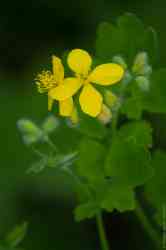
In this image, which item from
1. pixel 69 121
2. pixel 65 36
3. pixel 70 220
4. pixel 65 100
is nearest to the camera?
pixel 65 100

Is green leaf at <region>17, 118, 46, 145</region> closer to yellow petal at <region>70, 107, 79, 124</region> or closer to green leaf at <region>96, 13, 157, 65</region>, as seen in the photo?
yellow petal at <region>70, 107, 79, 124</region>

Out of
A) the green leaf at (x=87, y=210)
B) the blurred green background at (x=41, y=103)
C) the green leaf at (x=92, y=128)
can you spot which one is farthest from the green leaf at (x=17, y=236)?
the blurred green background at (x=41, y=103)

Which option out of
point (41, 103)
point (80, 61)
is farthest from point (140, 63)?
point (41, 103)

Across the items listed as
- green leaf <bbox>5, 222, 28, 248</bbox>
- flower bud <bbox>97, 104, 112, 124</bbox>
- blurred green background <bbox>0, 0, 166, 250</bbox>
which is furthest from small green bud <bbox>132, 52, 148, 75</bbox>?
blurred green background <bbox>0, 0, 166, 250</bbox>

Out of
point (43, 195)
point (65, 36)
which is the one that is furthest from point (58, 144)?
point (65, 36)

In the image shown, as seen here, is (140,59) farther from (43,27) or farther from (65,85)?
(43,27)

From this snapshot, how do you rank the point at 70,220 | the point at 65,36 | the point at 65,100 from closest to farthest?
the point at 65,100, the point at 70,220, the point at 65,36

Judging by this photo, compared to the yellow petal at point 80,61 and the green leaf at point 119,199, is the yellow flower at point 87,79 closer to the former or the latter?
the yellow petal at point 80,61
